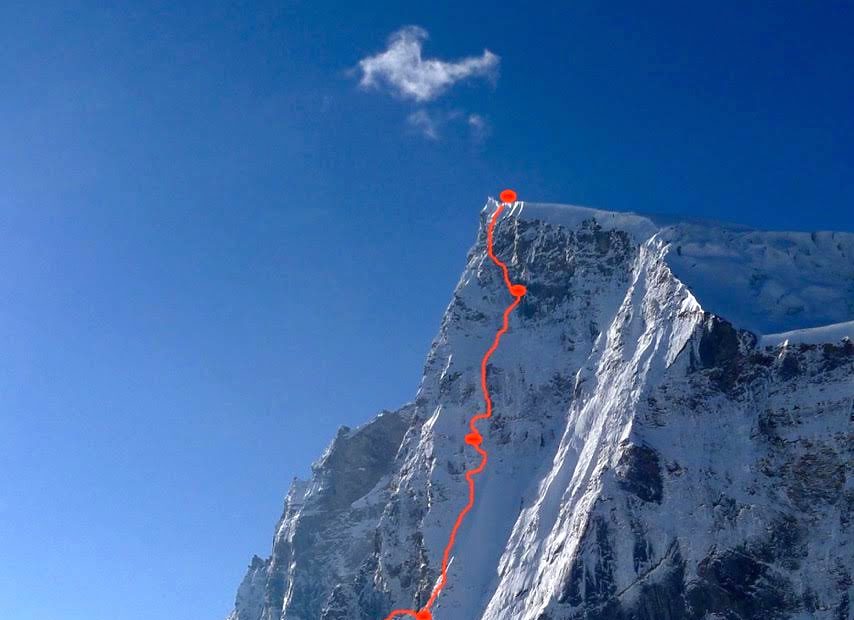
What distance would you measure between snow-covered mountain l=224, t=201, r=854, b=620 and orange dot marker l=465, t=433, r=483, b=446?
1.50 m

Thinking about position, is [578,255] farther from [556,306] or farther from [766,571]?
[766,571]

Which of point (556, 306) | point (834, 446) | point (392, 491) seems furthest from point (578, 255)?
point (834, 446)

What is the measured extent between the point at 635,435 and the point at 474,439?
34.2m

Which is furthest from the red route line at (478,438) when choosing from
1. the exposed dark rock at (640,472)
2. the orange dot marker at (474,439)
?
the exposed dark rock at (640,472)

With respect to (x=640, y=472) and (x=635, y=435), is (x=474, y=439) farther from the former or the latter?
(x=640, y=472)

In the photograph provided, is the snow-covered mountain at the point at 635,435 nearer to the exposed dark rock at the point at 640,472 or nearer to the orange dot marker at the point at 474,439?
the exposed dark rock at the point at 640,472

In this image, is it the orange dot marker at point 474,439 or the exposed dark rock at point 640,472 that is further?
the orange dot marker at point 474,439

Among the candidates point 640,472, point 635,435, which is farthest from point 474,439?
point 640,472

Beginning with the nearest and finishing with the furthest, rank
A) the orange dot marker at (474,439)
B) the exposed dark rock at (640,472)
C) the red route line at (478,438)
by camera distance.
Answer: the exposed dark rock at (640,472) < the red route line at (478,438) < the orange dot marker at (474,439)

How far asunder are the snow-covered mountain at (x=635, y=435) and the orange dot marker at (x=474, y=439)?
150 centimetres

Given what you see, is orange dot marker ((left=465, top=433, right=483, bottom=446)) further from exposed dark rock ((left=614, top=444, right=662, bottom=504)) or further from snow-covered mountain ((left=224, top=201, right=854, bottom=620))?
exposed dark rock ((left=614, top=444, right=662, bottom=504))

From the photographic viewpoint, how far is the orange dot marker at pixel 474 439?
174000 mm

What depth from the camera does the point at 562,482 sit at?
157m

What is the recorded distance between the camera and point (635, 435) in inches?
5714
